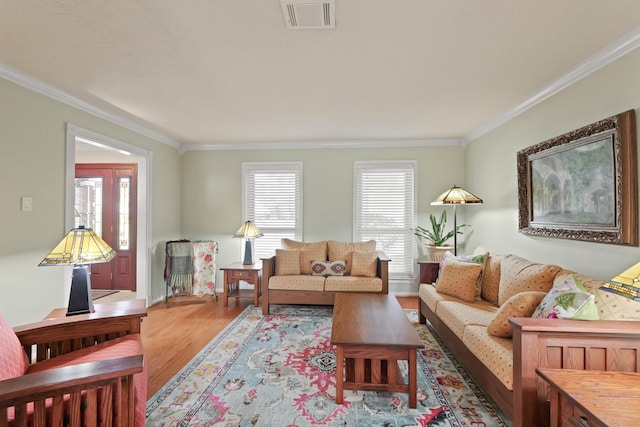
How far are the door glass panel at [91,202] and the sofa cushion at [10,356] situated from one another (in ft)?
13.8

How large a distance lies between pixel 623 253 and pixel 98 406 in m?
3.21

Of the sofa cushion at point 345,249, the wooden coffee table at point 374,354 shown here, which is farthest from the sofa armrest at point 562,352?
the sofa cushion at point 345,249

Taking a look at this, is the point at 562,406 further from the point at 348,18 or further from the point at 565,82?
the point at 565,82

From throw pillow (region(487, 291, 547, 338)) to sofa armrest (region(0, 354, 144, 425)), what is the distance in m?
2.14

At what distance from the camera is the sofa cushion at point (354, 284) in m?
3.84

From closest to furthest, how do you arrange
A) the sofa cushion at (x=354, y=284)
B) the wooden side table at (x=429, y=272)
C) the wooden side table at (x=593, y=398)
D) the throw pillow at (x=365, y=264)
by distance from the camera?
the wooden side table at (x=593, y=398), the wooden side table at (x=429, y=272), the sofa cushion at (x=354, y=284), the throw pillow at (x=365, y=264)

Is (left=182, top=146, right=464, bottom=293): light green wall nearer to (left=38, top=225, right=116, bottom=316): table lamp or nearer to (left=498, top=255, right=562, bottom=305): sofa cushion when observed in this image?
(left=498, top=255, right=562, bottom=305): sofa cushion

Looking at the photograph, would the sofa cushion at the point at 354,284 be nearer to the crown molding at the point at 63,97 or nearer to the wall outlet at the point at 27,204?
the wall outlet at the point at 27,204

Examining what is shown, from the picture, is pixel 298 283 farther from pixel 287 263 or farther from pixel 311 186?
pixel 311 186

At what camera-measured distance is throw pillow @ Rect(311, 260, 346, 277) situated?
413 cm

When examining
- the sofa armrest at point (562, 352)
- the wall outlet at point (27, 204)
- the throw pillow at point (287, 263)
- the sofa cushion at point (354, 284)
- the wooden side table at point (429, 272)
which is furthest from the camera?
the throw pillow at point (287, 263)

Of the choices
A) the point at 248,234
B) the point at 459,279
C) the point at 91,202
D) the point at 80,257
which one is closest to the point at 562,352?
the point at 459,279

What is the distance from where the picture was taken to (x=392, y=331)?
220 centimetres

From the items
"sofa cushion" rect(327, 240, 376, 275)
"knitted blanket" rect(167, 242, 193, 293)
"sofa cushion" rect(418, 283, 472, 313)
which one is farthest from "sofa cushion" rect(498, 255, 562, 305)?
"knitted blanket" rect(167, 242, 193, 293)
